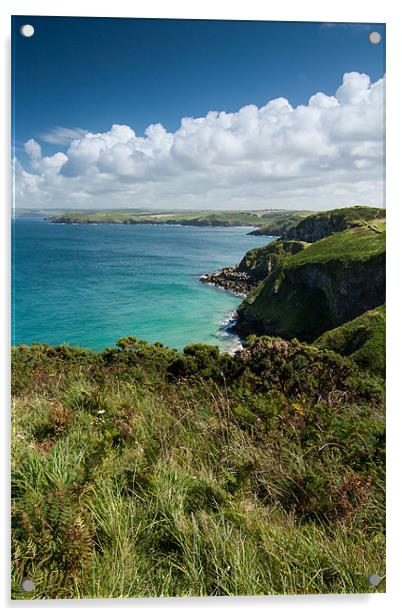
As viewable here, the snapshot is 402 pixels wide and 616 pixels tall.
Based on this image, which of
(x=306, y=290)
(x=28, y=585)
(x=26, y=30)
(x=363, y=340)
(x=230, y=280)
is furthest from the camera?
(x=306, y=290)

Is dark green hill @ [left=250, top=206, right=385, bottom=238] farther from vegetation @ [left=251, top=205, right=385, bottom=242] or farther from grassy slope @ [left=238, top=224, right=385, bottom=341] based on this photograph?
grassy slope @ [left=238, top=224, right=385, bottom=341]

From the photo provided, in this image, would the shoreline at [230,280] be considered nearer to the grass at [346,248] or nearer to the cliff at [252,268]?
the cliff at [252,268]

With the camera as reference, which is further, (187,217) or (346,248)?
(346,248)

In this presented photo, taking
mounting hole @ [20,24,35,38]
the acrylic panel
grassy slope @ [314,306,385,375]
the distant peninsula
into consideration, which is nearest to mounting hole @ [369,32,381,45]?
the acrylic panel

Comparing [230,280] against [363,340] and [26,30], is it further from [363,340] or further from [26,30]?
[26,30]

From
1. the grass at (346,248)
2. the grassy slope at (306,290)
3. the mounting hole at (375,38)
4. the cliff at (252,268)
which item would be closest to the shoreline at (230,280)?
the cliff at (252,268)

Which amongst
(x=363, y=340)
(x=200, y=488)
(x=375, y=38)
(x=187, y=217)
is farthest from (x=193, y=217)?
(x=200, y=488)
